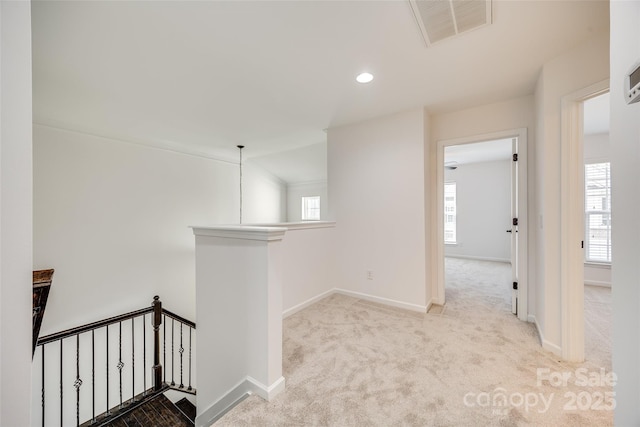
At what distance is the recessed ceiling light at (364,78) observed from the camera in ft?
7.33

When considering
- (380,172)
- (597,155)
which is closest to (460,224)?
(597,155)

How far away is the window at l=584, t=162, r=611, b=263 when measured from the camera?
3.96 meters

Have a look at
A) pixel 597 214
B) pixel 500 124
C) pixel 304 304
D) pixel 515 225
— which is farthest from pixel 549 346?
pixel 597 214

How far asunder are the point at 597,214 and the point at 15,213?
20.9 ft

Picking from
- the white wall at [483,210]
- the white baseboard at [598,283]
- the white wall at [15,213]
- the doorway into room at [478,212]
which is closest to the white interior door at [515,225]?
the doorway into room at [478,212]

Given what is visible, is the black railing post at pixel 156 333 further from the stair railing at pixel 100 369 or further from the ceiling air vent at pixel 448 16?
the ceiling air vent at pixel 448 16

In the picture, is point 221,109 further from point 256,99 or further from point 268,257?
point 268,257

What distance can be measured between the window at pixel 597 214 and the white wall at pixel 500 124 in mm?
2415

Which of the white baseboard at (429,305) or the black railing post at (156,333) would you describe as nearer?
the white baseboard at (429,305)

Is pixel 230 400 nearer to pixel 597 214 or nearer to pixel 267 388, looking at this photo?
pixel 267 388

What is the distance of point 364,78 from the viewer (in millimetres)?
2291
